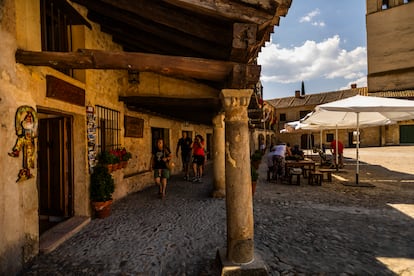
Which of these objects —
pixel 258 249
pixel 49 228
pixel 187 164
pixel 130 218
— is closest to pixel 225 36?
pixel 258 249

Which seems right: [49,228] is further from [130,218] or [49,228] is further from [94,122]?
[94,122]

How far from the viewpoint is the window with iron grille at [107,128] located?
5215 millimetres

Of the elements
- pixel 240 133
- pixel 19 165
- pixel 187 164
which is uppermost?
pixel 240 133

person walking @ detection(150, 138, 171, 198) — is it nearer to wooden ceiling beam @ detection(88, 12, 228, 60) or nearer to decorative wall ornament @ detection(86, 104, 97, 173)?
decorative wall ornament @ detection(86, 104, 97, 173)

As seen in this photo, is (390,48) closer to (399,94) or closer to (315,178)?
(399,94)

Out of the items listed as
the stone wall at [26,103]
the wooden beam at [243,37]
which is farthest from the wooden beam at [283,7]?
the stone wall at [26,103]

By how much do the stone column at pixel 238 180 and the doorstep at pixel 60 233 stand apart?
2.60 metres

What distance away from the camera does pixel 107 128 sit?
18.2 ft

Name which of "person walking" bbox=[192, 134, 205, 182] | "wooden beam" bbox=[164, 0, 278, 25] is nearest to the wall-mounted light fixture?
"person walking" bbox=[192, 134, 205, 182]

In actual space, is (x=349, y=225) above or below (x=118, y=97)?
below

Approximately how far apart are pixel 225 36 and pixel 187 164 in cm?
639

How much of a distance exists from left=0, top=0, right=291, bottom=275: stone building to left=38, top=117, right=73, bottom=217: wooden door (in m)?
0.02

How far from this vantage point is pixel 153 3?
2986 mm

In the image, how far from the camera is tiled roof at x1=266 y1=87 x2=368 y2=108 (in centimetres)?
3503
